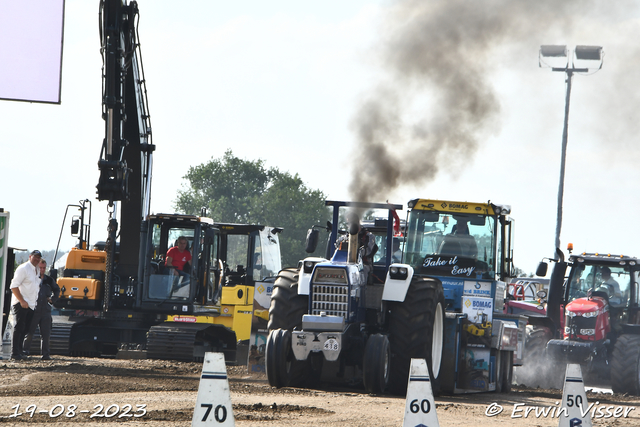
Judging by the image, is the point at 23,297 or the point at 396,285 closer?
the point at 396,285

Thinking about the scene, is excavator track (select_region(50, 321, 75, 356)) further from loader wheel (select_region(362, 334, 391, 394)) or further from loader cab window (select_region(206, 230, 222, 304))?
loader wheel (select_region(362, 334, 391, 394))

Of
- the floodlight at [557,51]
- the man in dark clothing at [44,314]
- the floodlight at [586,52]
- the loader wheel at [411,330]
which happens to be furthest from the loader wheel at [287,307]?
the floodlight at [586,52]

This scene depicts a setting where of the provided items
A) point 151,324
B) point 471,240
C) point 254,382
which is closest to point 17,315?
point 151,324

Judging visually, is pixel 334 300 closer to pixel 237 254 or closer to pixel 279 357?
pixel 279 357

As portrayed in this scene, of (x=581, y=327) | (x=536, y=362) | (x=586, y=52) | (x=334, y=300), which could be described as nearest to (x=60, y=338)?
(x=334, y=300)

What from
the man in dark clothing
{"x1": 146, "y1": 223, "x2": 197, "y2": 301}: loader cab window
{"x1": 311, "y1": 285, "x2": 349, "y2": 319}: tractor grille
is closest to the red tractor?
{"x1": 311, "y1": 285, "x2": 349, "y2": 319}: tractor grille

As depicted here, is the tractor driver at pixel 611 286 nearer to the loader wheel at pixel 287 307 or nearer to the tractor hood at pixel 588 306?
the tractor hood at pixel 588 306

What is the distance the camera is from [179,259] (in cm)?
1841

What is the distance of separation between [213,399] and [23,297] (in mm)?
10561

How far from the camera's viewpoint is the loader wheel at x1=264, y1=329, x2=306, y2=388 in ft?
39.7

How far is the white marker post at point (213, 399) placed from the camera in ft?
20.9

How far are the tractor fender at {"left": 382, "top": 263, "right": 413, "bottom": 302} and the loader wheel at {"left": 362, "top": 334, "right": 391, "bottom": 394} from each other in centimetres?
72

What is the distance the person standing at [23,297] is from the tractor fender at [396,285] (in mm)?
6700

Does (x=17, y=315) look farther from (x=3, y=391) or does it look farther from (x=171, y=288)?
(x=3, y=391)
